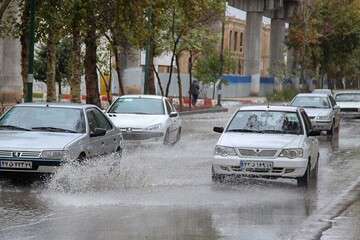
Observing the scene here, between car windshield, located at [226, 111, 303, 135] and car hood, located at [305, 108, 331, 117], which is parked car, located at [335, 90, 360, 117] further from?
car windshield, located at [226, 111, 303, 135]

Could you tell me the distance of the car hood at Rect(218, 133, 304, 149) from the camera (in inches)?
583

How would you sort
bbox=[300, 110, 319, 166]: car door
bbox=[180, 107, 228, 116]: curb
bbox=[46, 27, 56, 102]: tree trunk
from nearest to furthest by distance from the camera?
1. bbox=[300, 110, 319, 166]: car door
2. bbox=[46, 27, 56, 102]: tree trunk
3. bbox=[180, 107, 228, 116]: curb

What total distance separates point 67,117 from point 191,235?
576cm

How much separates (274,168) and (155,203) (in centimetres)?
304

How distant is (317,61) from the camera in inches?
3000

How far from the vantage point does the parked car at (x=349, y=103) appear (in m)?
41.5

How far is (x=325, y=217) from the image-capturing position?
11422 millimetres

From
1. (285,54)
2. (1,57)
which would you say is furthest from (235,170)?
(285,54)

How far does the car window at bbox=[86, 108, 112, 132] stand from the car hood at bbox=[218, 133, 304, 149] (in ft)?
7.33

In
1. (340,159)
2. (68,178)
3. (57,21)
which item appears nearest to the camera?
(68,178)

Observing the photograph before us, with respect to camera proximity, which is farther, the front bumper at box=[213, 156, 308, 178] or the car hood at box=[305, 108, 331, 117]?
the car hood at box=[305, 108, 331, 117]

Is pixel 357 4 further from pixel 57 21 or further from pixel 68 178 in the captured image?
pixel 68 178

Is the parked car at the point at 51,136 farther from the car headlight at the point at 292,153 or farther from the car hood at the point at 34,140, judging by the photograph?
the car headlight at the point at 292,153

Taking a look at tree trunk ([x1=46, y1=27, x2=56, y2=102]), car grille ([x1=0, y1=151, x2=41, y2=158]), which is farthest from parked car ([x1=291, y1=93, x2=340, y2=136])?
car grille ([x1=0, y1=151, x2=41, y2=158])
